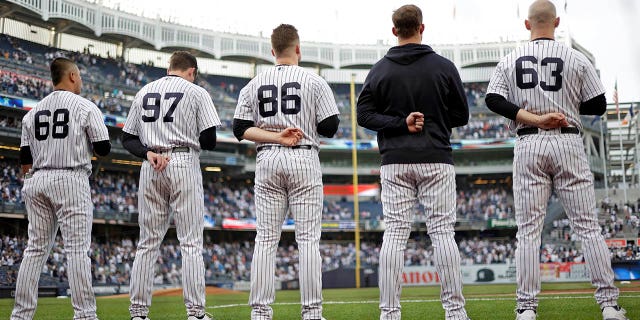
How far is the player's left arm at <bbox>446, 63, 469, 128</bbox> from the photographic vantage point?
4.97 meters

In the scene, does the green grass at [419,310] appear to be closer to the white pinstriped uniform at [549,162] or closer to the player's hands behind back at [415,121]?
the white pinstriped uniform at [549,162]

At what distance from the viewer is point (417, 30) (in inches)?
197

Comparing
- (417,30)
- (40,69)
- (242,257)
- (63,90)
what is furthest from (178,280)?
(417,30)

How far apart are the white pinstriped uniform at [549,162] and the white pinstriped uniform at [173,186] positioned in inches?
107

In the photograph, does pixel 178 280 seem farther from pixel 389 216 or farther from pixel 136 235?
pixel 389 216

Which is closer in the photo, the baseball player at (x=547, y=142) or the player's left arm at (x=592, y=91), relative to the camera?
the baseball player at (x=547, y=142)

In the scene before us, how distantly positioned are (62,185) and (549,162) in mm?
4268

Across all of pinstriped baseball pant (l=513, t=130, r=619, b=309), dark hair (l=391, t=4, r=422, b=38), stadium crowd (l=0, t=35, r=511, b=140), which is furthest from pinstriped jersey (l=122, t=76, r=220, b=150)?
stadium crowd (l=0, t=35, r=511, b=140)

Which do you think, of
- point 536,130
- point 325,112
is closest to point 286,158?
point 325,112

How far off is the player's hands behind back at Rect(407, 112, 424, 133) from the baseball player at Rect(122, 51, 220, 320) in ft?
6.43

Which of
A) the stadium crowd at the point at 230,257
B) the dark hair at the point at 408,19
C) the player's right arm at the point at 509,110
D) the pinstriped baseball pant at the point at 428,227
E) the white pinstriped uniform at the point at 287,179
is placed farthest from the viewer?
the stadium crowd at the point at 230,257

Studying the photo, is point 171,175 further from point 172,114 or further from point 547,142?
point 547,142

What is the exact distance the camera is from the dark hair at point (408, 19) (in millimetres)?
4926

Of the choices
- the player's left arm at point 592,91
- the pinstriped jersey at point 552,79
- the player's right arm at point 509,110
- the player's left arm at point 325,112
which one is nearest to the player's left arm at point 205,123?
the player's left arm at point 325,112
